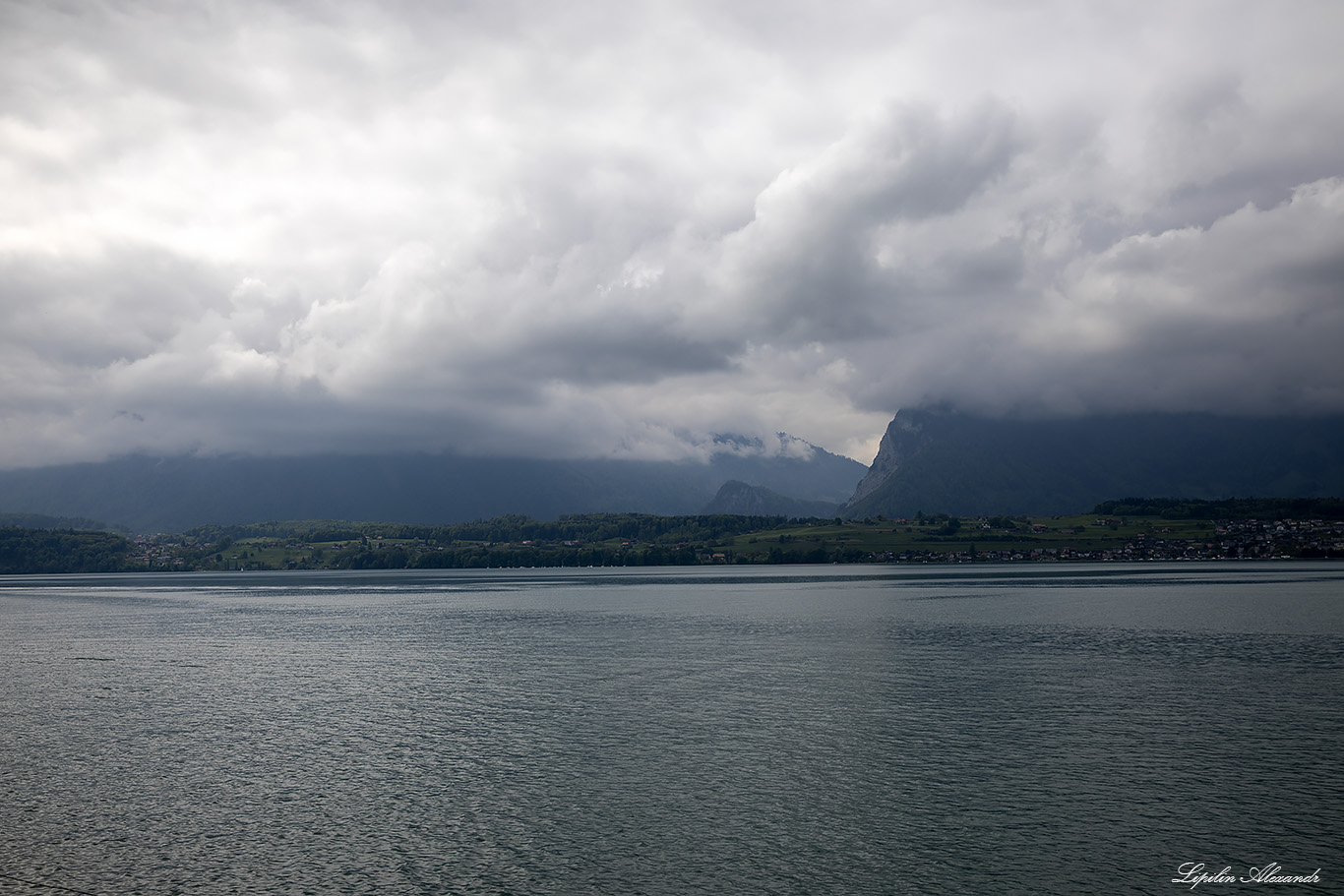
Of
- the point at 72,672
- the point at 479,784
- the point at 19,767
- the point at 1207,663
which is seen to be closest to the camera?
the point at 479,784

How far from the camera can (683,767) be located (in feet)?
158

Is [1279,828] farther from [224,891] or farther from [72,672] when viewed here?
[72,672]

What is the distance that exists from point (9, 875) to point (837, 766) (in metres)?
38.1

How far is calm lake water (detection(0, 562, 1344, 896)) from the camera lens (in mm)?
34125

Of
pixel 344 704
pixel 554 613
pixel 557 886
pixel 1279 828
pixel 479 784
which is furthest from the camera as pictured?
pixel 554 613

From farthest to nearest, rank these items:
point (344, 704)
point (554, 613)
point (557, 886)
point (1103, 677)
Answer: point (554, 613)
point (1103, 677)
point (344, 704)
point (557, 886)

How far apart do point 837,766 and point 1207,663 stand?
53811 millimetres

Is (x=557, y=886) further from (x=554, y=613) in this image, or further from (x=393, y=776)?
(x=554, y=613)

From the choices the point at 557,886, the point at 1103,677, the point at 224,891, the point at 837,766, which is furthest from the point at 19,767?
the point at 1103,677

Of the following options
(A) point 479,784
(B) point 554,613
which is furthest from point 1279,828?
(B) point 554,613

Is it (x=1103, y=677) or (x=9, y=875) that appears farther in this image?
(x=1103, y=677)

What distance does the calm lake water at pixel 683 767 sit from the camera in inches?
1344

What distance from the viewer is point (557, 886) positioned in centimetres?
3222

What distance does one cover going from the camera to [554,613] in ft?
515
